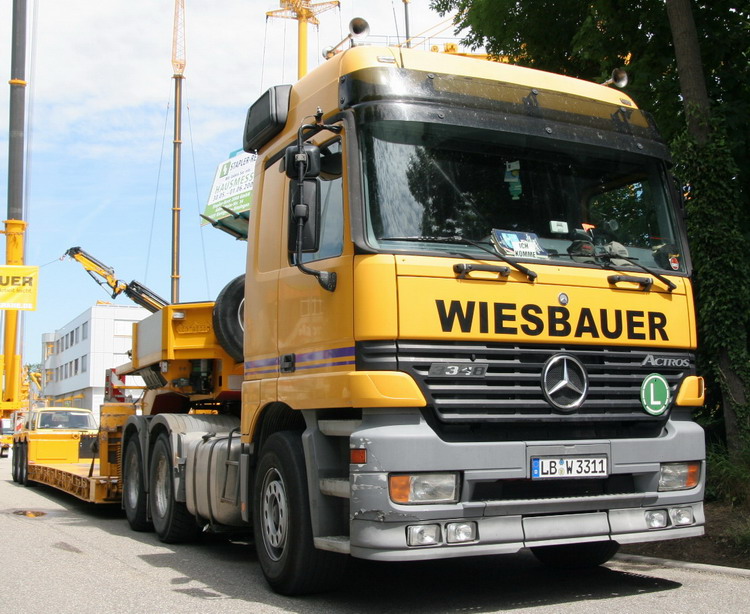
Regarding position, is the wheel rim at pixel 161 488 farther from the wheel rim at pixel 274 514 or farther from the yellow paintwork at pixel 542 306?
the yellow paintwork at pixel 542 306

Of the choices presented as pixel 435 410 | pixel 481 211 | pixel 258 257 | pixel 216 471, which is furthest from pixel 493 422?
pixel 216 471

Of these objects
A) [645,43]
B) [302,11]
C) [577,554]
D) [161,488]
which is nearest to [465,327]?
[577,554]

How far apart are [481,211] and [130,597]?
11.2 ft

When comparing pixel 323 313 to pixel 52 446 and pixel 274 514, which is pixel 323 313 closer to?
pixel 274 514

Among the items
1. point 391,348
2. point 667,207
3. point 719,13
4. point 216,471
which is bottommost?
point 216,471

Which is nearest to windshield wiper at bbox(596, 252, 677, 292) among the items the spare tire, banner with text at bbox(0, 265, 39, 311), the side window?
the side window

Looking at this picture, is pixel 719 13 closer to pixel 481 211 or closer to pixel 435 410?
pixel 481 211

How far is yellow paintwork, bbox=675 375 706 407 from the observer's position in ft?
20.4

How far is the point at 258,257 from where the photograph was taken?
7.11 meters

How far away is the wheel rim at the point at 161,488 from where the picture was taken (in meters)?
9.36

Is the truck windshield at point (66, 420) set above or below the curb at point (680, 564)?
above

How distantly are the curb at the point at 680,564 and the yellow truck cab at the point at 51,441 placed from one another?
1077 centimetres

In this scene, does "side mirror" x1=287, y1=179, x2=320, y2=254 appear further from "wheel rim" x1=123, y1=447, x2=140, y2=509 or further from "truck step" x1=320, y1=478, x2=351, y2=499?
"wheel rim" x1=123, y1=447, x2=140, y2=509

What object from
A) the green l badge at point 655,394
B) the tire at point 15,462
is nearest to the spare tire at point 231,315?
the green l badge at point 655,394
